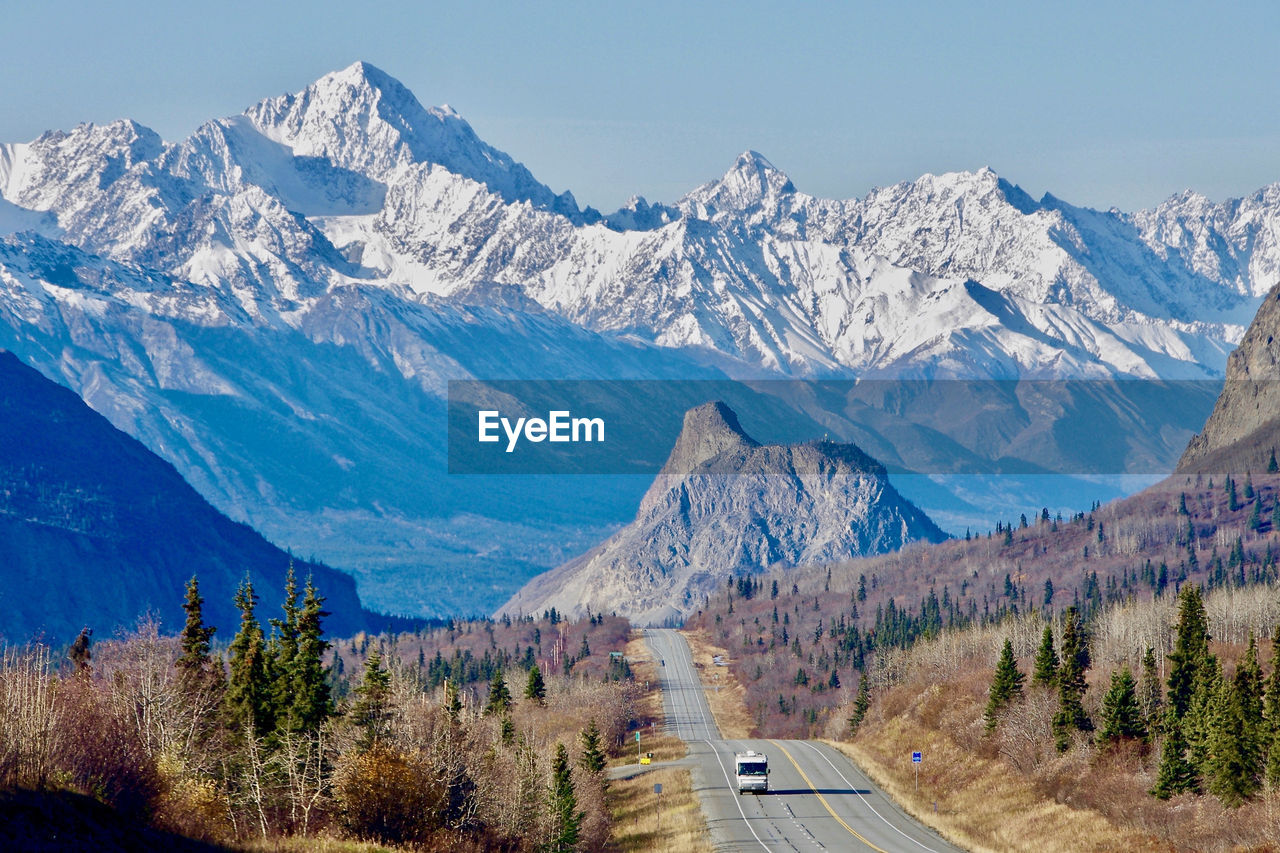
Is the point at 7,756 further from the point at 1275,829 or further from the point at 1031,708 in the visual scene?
the point at 1031,708

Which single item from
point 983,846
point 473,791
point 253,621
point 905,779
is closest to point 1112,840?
point 983,846

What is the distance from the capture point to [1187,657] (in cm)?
16162

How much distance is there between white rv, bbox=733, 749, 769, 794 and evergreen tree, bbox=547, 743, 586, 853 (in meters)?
24.7

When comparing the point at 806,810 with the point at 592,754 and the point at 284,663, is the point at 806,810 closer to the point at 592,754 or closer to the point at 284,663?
the point at 592,754

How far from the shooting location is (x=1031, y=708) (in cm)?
17175

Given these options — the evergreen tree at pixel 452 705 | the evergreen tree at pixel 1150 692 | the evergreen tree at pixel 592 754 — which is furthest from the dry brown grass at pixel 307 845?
the evergreen tree at pixel 1150 692

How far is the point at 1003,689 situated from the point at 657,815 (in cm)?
4805

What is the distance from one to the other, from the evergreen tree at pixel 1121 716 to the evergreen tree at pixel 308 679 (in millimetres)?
73227

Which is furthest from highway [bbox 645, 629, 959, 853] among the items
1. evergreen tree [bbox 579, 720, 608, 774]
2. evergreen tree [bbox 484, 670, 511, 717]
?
evergreen tree [bbox 484, 670, 511, 717]

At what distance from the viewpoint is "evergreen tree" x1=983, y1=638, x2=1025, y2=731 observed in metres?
177

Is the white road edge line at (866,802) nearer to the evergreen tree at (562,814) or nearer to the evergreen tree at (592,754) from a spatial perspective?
the evergreen tree at (592,754)

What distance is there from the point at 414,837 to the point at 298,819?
573cm

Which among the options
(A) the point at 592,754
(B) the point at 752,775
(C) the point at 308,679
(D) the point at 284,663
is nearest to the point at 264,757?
(C) the point at 308,679

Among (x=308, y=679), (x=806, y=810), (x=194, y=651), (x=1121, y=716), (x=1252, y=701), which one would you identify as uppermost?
(x=194, y=651)
